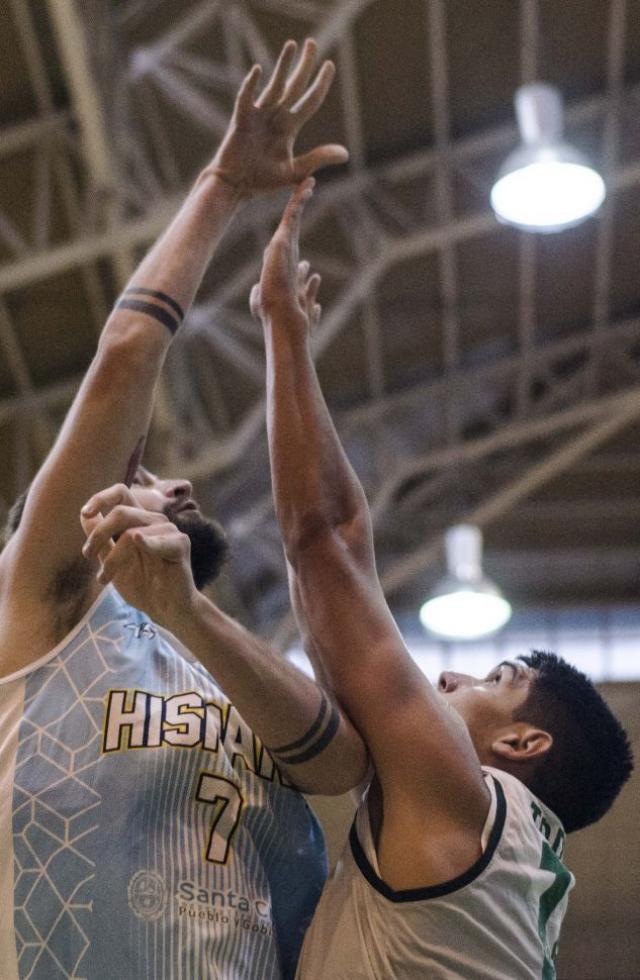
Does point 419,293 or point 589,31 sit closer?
point 589,31

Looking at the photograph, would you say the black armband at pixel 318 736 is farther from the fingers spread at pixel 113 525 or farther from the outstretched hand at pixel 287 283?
the outstretched hand at pixel 287 283

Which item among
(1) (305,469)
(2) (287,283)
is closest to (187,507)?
(1) (305,469)

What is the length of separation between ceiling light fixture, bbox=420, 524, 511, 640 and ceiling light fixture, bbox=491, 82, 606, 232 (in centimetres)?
348

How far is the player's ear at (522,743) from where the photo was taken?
8.20 feet

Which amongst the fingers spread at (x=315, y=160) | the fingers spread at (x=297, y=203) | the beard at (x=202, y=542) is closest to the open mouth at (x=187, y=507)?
the beard at (x=202, y=542)

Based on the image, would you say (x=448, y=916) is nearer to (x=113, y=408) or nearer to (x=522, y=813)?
(x=522, y=813)

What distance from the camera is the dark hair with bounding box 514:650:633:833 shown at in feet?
8.27

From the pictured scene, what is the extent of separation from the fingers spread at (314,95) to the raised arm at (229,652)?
1.08 m

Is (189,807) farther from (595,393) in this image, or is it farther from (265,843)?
(595,393)

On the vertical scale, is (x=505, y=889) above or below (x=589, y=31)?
below

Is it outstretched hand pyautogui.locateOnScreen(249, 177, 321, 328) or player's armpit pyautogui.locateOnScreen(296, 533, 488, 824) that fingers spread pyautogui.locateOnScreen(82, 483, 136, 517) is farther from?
outstretched hand pyautogui.locateOnScreen(249, 177, 321, 328)

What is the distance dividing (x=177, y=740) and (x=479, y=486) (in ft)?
37.0

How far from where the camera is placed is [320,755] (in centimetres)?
223

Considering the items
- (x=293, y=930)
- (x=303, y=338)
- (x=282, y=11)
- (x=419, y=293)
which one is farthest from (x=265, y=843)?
(x=419, y=293)
